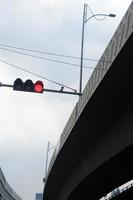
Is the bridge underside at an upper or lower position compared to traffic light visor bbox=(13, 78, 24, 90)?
lower

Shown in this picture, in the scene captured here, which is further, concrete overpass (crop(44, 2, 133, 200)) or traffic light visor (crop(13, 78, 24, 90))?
traffic light visor (crop(13, 78, 24, 90))

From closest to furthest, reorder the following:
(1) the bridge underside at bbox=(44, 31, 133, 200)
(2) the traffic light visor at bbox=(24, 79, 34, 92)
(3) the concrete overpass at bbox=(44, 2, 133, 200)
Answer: (3) the concrete overpass at bbox=(44, 2, 133, 200) < (2) the traffic light visor at bbox=(24, 79, 34, 92) < (1) the bridge underside at bbox=(44, 31, 133, 200)

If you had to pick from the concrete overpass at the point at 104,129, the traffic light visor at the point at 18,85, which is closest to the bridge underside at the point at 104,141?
the concrete overpass at the point at 104,129

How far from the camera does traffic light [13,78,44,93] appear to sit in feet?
73.0

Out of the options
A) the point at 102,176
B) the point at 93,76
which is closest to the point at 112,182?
the point at 102,176

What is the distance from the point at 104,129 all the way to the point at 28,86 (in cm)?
702

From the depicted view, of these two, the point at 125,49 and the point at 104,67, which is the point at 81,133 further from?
the point at 125,49

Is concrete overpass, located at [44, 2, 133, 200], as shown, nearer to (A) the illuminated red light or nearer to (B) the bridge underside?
(B) the bridge underside

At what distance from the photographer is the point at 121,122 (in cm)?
2550

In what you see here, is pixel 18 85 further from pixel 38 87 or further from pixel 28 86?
pixel 38 87

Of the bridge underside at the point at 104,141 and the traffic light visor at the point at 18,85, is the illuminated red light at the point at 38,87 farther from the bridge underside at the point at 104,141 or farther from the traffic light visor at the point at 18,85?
the bridge underside at the point at 104,141

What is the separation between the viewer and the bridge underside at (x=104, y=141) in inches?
904

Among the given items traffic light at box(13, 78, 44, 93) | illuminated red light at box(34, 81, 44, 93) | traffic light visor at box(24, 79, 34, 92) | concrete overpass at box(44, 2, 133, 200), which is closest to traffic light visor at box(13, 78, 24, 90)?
traffic light at box(13, 78, 44, 93)

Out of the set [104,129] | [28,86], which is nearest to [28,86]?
[28,86]
